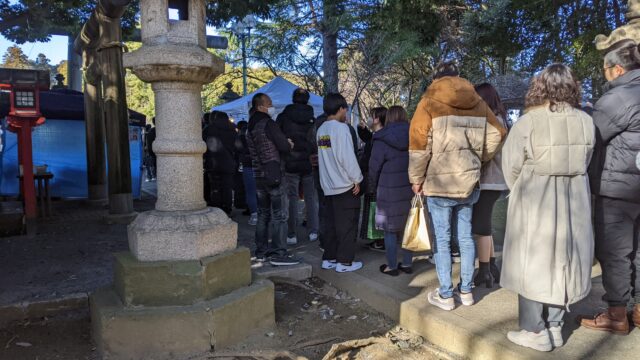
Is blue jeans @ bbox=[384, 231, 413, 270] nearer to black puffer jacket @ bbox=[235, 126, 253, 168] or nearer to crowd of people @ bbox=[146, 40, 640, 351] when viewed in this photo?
crowd of people @ bbox=[146, 40, 640, 351]

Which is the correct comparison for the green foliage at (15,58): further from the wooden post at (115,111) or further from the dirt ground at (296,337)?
the dirt ground at (296,337)

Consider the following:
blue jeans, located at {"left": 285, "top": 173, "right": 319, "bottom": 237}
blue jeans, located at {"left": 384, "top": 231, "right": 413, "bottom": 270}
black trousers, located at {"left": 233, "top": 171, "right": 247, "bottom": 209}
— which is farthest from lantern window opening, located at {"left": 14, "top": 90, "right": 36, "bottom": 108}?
blue jeans, located at {"left": 384, "top": 231, "right": 413, "bottom": 270}

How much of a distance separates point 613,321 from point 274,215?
2895 mm

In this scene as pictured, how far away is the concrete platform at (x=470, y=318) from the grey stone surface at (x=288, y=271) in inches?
6.6

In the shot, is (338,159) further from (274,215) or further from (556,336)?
(556,336)

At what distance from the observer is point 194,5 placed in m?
3.27

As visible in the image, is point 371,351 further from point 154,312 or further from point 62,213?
point 62,213

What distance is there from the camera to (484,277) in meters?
3.74

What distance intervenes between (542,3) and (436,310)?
354 inches

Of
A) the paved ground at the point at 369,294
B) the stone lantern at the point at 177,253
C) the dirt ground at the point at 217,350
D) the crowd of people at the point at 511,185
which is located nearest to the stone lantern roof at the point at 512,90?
the paved ground at the point at 369,294

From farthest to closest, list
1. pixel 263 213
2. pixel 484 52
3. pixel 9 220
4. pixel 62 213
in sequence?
pixel 484 52
pixel 62 213
pixel 9 220
pixel 263 213

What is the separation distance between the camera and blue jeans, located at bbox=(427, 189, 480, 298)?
3277mm

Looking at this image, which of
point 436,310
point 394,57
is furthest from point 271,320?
point 394,57

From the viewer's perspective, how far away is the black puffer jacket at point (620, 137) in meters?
2.70
